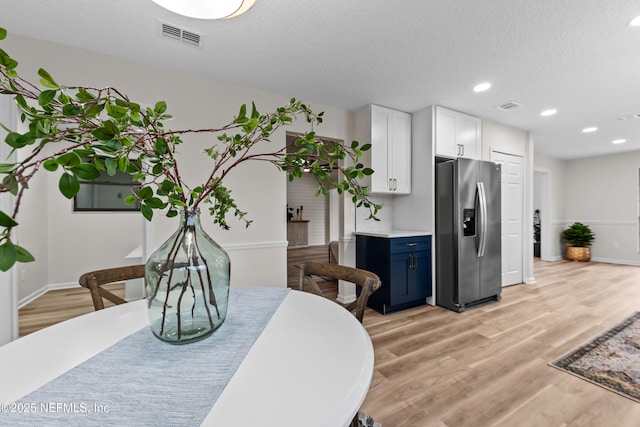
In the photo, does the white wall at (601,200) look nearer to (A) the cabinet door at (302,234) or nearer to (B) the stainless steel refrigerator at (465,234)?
(B) the stainless steel refrigerator at (465,234)

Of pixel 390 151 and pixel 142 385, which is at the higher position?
pixel 390 151

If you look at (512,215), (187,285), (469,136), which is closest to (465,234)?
(469,136)

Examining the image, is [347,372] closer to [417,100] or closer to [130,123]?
[130,123]

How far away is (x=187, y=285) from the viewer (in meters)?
0.80

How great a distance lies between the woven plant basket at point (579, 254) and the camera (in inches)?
248

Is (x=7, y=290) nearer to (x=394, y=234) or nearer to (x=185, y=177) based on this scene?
(x=185, y=177)

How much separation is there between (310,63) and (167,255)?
2.27m

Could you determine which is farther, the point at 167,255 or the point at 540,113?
the point at 540,113

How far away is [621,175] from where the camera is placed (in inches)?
238

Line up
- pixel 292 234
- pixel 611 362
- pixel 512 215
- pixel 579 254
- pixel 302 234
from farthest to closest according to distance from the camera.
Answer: pixel 302 234 < pixel 292 234 < pixel 579 254 < pixel 512 215 < pixel 611 362

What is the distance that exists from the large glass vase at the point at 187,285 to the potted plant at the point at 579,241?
8.42 meters

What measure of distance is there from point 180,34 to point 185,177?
1.19m

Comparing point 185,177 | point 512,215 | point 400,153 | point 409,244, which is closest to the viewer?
point 185,177

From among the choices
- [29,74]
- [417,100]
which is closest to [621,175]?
[417,100]
